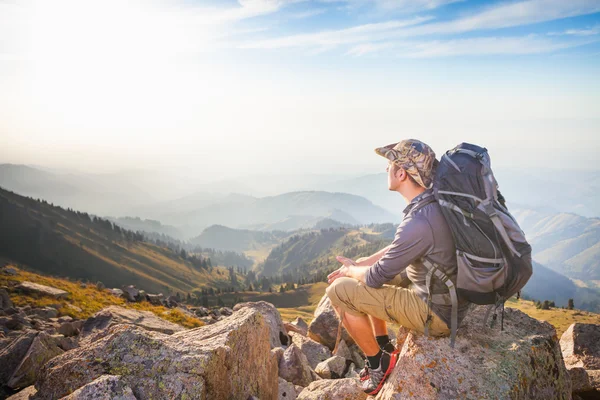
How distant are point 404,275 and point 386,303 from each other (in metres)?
1.24

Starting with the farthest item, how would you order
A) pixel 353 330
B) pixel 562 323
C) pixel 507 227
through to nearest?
pixel 562 323, pixel 353 330, pixel 507 227

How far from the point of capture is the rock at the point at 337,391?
316 inches

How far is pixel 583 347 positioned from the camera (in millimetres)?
13766

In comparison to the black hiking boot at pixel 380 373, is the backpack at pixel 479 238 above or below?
above

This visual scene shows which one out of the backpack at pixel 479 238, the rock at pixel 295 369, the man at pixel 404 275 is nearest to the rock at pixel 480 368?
the man at pixel 404 275

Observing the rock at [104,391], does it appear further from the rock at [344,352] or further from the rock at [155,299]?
the rock at [155,299]

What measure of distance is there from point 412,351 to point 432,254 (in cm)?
210

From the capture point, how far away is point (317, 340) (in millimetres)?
18609

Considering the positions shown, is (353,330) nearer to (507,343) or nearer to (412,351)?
(412,351)

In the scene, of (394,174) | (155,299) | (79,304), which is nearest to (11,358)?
(394,174)

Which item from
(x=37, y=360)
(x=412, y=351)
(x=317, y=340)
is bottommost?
(x=317, y=340)

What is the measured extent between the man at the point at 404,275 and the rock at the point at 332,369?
17.1 ft

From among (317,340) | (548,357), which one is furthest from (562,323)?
(548,357)

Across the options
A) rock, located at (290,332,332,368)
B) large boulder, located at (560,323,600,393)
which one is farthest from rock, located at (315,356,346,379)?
large boulder, located at (560,323,600,393)
